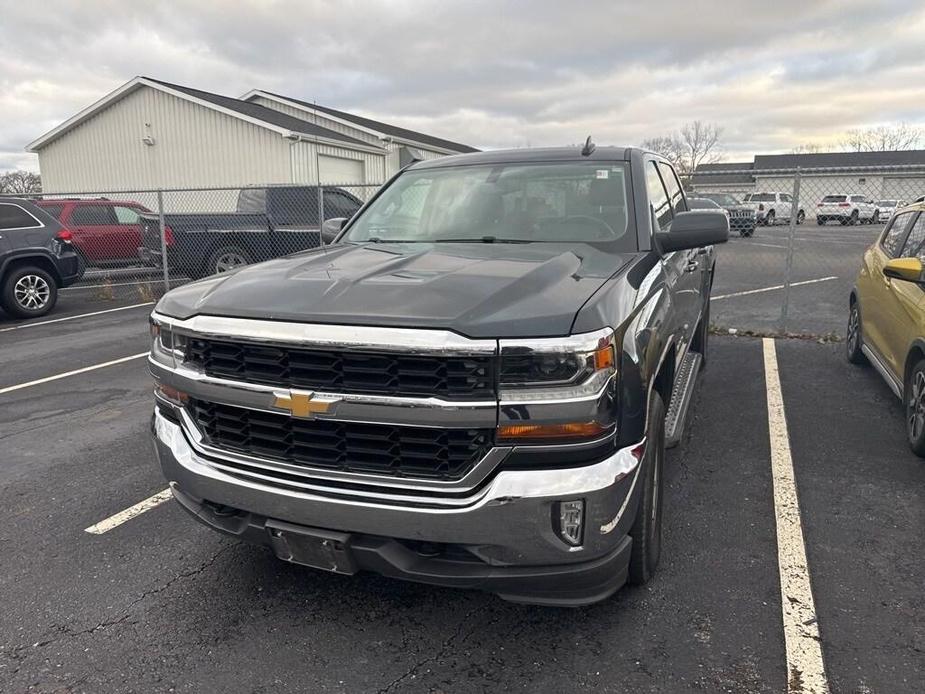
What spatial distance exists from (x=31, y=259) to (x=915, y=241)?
11.4 meters

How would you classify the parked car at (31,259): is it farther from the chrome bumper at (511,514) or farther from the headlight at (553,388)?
the headlight at (553,388)

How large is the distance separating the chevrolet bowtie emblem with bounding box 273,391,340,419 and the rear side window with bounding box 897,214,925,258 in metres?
4.73

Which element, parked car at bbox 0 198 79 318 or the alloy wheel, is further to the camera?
the alloy wheel

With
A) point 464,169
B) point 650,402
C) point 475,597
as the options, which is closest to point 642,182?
point 464,169

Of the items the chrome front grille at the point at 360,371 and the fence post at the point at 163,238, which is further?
the fence post at the point at 163,238

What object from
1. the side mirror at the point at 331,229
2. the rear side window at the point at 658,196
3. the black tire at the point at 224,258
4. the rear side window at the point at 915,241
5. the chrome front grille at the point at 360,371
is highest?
the rear side window at the point at 658,196

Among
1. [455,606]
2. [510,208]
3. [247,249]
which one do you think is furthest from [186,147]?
[455,606]

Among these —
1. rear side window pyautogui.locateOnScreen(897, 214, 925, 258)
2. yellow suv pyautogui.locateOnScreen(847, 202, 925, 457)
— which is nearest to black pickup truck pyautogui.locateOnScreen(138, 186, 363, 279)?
yellow suv pyautogui.locateOnScreen(847, 202, 925, 457)

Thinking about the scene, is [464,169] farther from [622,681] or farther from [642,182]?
[622,681]

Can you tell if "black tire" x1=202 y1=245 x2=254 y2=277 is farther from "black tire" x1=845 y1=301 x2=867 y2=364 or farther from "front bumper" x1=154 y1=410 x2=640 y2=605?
"front bumper" x1=154 y1=410 x2=640 y2=605

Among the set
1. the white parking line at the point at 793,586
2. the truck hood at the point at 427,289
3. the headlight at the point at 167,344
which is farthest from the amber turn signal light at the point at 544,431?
the headlight at the point at 167,344

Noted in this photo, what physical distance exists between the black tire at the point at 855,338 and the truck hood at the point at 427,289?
172 inches

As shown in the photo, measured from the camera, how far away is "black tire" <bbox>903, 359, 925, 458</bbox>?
167 inches

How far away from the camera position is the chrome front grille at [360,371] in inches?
84.3
